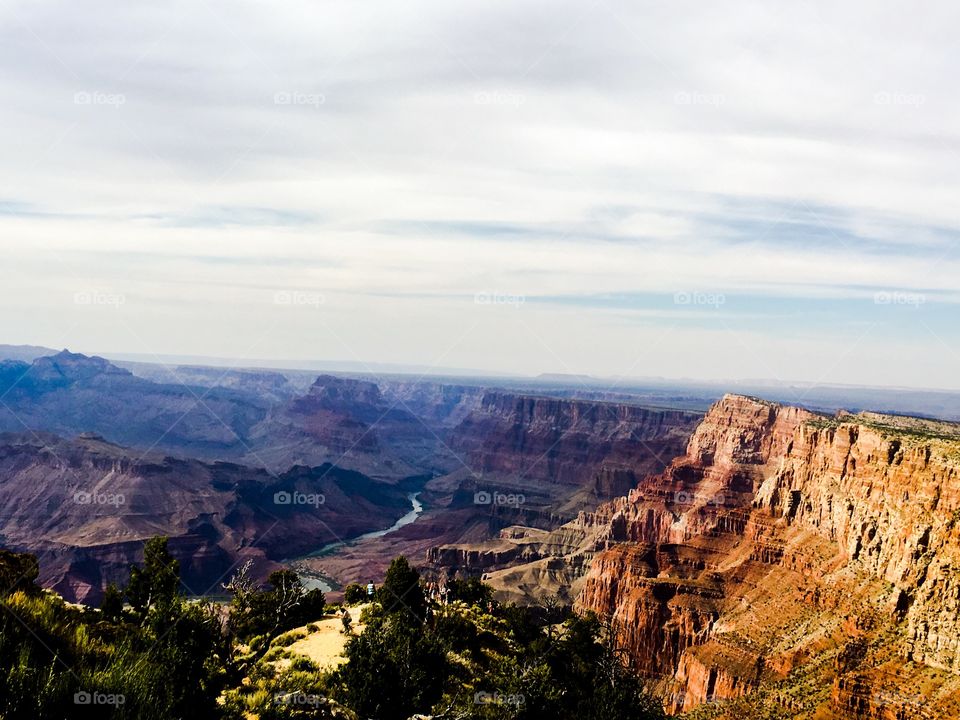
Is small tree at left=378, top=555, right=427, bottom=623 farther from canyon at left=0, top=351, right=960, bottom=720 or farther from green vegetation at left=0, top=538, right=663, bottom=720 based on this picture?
canyon at left=0, top=351, right=960, bottom=720

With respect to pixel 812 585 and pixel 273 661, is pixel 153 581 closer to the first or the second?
pixel 273 661

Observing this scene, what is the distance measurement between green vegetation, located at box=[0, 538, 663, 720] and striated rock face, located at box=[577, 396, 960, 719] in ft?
66.1

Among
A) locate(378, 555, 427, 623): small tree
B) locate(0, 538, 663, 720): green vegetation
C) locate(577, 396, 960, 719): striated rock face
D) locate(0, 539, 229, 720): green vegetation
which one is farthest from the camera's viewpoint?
locate(577, 396, 960, 719): striated rock face

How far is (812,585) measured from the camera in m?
79.0

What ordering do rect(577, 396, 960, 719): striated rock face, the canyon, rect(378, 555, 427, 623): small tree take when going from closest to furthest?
rect(378, 555, 427, 623): small tree < rect(577, 396, 960, 719): striated rock face < the canyon

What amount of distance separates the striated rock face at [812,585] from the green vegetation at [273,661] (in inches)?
793

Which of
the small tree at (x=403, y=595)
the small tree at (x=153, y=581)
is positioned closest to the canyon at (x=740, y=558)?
the small tree at (x=403, y=595)

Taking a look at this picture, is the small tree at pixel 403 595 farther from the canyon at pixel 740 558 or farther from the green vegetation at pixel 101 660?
the canyon at pixel 740 558

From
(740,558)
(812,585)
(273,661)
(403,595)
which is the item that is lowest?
(740,558)

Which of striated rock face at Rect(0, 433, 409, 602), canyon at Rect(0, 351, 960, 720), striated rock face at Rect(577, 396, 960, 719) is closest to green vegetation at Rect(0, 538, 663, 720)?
canyon at Rect(0, 351, 960, 720)

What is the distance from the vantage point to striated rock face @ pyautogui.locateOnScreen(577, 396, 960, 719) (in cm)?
5884

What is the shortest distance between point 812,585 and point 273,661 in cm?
6047

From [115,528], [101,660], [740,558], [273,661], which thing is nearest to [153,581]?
[273,661]

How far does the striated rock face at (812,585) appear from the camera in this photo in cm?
5884
